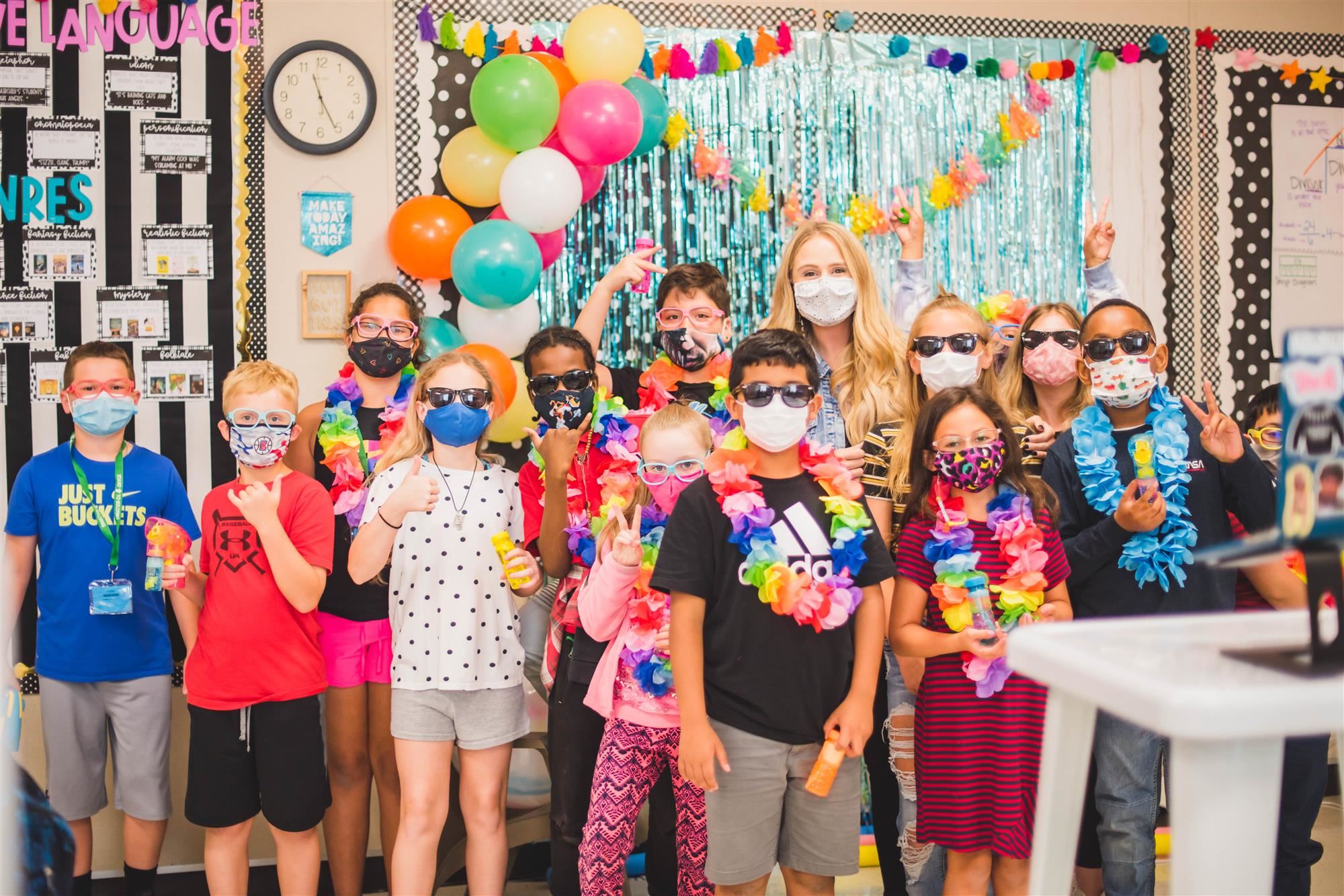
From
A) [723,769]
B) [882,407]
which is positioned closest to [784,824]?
[723,769]

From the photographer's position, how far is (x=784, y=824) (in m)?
2.22

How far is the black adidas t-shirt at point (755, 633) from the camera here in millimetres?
2148

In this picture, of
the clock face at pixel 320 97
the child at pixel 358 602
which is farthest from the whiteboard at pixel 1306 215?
the clock face at pixel 320 97

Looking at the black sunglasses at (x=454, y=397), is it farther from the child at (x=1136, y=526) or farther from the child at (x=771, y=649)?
the child at (x=1136, y=526)

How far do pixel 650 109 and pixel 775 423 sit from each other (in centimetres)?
176

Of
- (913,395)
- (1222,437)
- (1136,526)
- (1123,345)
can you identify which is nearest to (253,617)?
(913,395)

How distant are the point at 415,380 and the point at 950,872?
175 cm

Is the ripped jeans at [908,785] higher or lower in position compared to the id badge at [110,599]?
lower

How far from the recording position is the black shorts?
107 inches

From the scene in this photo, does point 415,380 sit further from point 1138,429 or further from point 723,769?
point 1138,429

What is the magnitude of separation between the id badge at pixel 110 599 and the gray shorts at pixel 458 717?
872 mm

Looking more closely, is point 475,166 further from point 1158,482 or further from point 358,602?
point 1158,482

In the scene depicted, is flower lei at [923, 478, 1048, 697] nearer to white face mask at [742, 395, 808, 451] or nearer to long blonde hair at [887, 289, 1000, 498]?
long blonde hair at [887, 289, 1000, 498]

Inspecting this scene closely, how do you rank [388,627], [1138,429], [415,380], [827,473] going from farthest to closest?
[388,627] < [415,380] < [1138,429] < [827,473]
